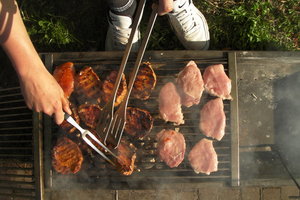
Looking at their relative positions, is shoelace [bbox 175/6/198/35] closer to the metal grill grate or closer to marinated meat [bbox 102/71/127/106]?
marinated meat [bbox 102/71/127/106]

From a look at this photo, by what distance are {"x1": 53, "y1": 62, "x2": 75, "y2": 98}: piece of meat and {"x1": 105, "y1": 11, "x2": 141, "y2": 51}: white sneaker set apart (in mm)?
670

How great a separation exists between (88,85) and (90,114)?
13.6 inches

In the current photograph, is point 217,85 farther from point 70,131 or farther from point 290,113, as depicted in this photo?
point 70,131

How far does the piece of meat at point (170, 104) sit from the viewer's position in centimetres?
326

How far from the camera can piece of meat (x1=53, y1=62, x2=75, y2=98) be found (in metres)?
3.25

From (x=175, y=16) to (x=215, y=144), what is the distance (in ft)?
5.51

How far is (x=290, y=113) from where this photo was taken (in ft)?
11.6

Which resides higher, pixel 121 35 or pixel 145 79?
pixel 121 35

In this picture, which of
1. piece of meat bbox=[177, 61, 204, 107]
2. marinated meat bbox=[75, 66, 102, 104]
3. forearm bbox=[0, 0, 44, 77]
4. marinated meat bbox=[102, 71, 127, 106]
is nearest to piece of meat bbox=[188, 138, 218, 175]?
piece of meat bbox=[177, 61, 204, 107]

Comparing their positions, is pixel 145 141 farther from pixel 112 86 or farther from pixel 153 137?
pixel 112 86

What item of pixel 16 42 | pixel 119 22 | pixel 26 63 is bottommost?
pixel 26 63

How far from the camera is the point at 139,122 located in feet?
10.8

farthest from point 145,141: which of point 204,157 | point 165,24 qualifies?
point 165,24

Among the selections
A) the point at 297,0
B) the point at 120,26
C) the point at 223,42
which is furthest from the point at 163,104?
the point at 297,0
